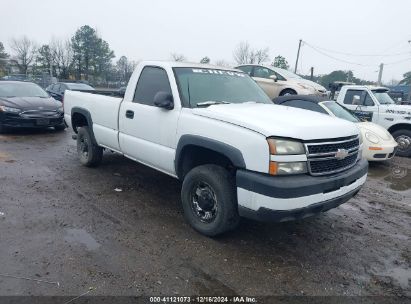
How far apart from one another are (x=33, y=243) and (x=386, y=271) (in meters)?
3.59

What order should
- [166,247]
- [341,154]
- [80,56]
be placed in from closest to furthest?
[341,154], [166,247], [80,56]

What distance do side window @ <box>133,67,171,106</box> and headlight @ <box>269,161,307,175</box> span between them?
1853 millimetres

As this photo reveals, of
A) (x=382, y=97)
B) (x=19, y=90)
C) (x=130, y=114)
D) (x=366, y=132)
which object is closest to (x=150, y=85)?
(x=130, y=114)

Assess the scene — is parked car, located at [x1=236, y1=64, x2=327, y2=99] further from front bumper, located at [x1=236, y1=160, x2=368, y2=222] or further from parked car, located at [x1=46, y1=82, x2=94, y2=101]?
front bumper, located at [x1=236, y1=160, x2=368, y2=222]

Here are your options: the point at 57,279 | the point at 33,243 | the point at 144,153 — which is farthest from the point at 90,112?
the point at 57,279

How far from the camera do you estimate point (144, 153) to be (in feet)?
15.1

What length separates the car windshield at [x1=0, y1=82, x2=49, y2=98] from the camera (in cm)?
1002

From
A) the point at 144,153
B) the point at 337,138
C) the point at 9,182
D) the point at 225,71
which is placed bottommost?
the point at 9,182

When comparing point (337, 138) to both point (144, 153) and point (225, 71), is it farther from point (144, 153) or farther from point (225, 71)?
point (144, 153)

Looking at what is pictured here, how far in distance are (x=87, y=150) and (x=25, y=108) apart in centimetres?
Answer: 422

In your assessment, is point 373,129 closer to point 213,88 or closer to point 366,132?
point 366,132

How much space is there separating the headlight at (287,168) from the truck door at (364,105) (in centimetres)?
736

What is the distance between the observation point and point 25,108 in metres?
9.31

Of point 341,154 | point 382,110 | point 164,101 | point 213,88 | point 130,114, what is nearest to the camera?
point 341,154
